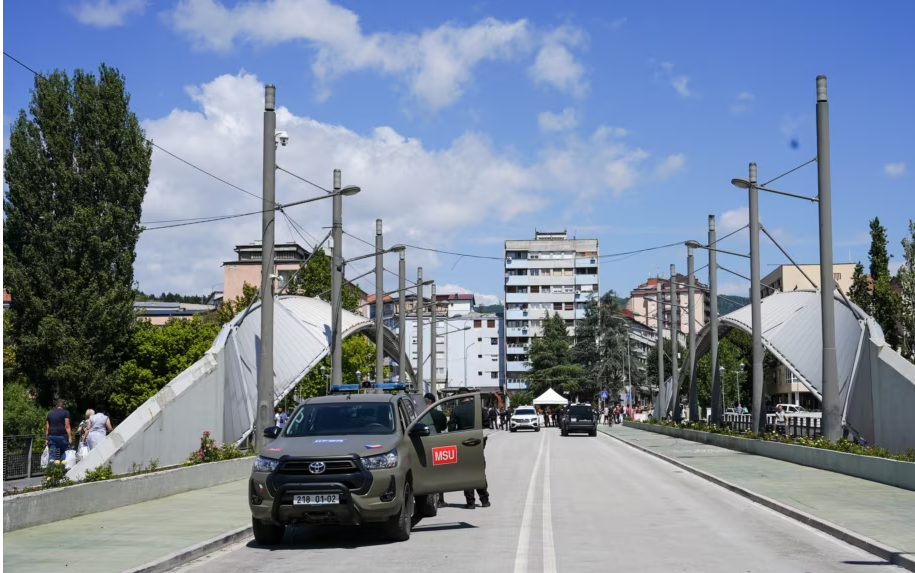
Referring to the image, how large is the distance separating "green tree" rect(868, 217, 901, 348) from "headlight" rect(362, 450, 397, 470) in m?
55.3

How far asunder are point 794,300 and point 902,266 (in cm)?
1842

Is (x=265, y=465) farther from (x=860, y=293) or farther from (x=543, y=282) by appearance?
(x=543, y=282)

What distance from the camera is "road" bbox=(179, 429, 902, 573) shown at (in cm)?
1033

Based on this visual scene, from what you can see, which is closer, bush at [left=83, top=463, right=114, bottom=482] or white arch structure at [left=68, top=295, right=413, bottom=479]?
bush at [left=83, top=463, right=114, bottom=482]

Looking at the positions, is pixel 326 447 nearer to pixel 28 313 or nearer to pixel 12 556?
pixel 12 556

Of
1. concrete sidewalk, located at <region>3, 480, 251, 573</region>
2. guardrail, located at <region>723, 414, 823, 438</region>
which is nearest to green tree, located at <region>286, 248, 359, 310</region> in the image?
guardrail, located at <region>723, 414, 823, 438</region>

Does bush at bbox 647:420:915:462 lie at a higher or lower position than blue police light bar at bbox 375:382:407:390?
lower

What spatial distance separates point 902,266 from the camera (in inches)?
2447

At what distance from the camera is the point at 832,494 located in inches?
702

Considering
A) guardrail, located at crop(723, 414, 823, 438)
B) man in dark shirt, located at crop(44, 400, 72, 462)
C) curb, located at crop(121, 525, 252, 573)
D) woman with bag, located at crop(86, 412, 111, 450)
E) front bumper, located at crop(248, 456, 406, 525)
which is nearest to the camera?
curb, located at crop(121, 525, 252, 573)

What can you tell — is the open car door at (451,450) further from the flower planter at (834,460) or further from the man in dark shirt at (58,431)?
the man in dark shirt at (58,431)

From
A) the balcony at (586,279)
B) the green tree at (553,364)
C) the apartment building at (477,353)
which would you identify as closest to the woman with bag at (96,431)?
the green tree at (553,364)

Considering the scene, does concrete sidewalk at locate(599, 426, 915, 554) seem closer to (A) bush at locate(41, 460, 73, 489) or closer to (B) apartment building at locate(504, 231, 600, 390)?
(A) bush at locate(41, 460, 73, 489)

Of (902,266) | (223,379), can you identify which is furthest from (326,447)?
(902,266)
